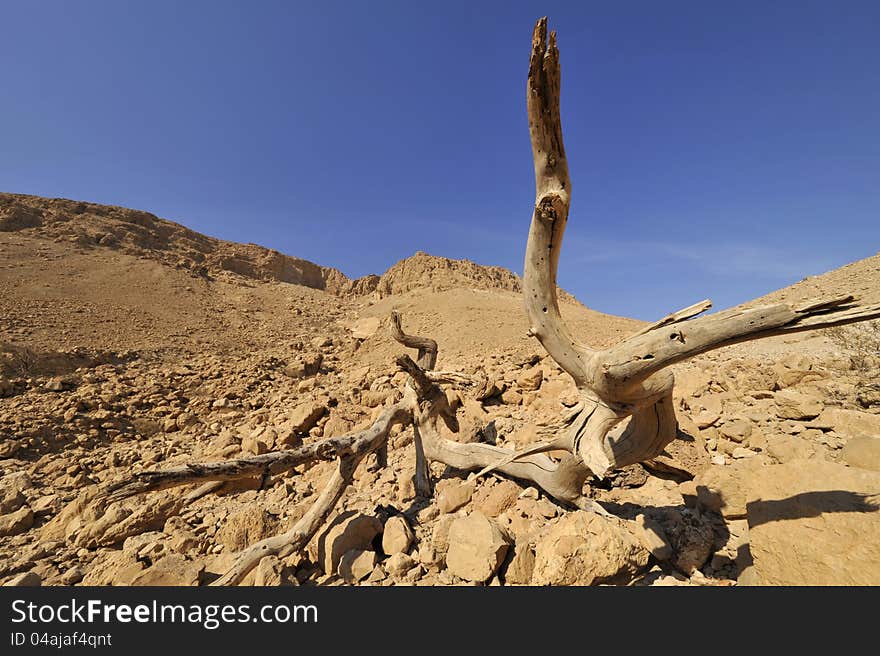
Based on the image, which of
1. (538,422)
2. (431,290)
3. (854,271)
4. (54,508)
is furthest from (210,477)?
(431,290)

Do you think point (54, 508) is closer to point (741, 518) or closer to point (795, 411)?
point (741, 518)

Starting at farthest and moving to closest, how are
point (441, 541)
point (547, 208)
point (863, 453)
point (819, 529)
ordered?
1. point (441, 541)
2. point (863, 453)
3. point (547, 208)
4. point (819, 529)

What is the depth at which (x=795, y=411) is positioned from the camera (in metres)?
3.06

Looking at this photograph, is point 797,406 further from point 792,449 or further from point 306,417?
point 306,417

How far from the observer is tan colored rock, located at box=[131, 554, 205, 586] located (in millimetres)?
2379

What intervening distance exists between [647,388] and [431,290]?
2249cm

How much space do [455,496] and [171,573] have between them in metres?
2.08

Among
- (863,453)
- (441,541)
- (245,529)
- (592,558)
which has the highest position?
(863,453)

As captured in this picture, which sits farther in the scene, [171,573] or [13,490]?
[13,490]

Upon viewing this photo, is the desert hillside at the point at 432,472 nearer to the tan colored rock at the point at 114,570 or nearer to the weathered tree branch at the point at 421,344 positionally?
the tan colored rock at the point at 114,570

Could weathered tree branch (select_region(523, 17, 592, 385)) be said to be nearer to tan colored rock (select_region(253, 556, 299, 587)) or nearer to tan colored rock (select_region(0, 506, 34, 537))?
tan colored rock (select_region(253, 556, 299, 587))

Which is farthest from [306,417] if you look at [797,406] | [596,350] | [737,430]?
[797,406]

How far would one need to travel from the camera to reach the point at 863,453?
7.45 feet

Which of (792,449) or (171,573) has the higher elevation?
(792,449)
